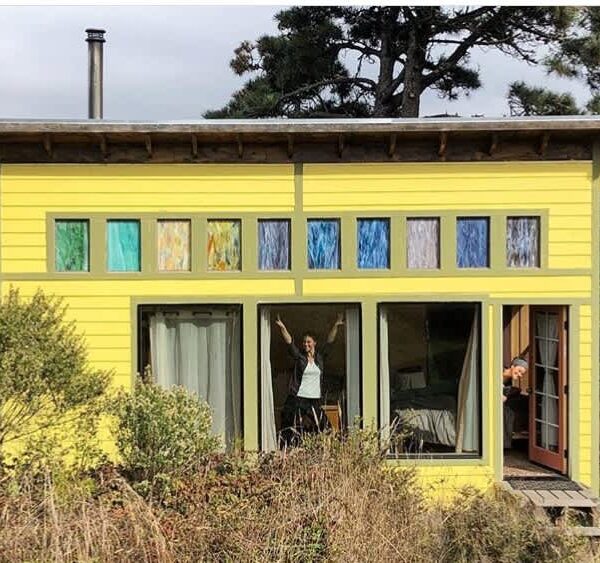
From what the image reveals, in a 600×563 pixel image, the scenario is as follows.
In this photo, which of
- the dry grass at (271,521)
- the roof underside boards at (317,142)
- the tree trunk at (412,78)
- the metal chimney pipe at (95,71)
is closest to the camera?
the dry grass at (271,521)

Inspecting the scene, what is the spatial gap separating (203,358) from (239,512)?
2.68 metres

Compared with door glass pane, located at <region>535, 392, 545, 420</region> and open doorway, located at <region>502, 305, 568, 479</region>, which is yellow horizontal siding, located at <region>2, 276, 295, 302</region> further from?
door glass pane, located at <region>535, 392, 545, 420</region>

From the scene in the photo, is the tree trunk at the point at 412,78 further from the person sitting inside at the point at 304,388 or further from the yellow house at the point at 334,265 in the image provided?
the person sitting inside at the point at 304,388

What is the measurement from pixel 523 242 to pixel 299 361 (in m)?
2.67

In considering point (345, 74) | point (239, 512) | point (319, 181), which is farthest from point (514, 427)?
point (345, 74)

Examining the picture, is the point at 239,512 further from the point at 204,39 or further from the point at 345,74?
the point at 204,39

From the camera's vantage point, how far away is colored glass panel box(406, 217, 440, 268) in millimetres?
9039

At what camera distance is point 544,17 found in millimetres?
16422

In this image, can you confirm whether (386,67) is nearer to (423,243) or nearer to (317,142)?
(317,142)

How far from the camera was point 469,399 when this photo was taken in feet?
29.8

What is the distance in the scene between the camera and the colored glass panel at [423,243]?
29.7ft

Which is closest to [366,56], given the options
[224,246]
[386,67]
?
[386,67]

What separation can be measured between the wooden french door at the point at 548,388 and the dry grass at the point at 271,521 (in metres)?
2.10

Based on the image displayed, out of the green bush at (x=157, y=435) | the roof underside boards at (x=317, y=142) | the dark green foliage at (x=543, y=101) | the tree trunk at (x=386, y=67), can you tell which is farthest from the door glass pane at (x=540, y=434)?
the tree trunk at (x=386, y=67)
